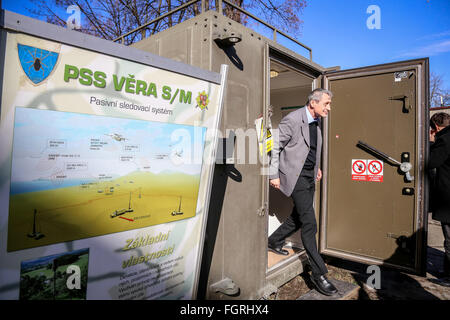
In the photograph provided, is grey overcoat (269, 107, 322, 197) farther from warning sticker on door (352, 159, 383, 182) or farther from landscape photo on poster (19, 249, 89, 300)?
landscape photo on poster (19, 249, 89, 300)

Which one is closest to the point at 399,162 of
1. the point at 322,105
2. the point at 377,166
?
the point at 377,166

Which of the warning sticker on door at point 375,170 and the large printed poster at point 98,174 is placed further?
the warning sticker on door at point 375,170

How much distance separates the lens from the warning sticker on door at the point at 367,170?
3.68 meters

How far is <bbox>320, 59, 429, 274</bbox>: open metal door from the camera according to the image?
11.2 feet

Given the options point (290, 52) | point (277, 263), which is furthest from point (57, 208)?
point (290, 52)

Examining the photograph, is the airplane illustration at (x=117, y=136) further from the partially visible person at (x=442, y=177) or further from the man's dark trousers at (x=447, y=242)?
the man's dark trousers at (x=447, y=242)

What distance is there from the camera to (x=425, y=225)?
3.33 m

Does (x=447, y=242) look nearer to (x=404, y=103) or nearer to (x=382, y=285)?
(x=382, y=285)

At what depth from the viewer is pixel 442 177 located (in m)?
3.72

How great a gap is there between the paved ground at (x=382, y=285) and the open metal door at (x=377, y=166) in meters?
0.32

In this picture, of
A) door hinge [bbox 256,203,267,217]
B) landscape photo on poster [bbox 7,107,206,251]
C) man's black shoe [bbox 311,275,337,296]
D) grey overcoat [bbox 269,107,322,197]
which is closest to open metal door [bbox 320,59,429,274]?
man's black shoe [bbox 311,275,337,296]

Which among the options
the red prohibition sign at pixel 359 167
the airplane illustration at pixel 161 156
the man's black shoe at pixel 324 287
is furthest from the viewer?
the red prohibition sign at pixel 359 167

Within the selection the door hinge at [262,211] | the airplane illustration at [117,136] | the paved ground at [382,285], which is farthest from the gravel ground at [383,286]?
the airplane illustration at [117,136]

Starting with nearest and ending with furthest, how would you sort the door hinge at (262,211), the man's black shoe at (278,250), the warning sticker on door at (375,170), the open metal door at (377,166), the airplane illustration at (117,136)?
the airplane illustration at (117,136) < the door hinge at (262,211) < the open metal door at (377,166) < the warning sticker on door at (375,170) < the man's black shoe at (278,250)
